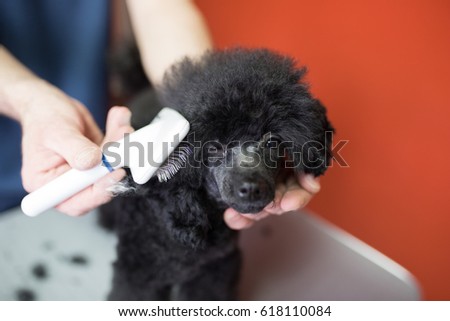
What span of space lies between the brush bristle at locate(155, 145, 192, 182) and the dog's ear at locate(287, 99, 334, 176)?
14 centimetres

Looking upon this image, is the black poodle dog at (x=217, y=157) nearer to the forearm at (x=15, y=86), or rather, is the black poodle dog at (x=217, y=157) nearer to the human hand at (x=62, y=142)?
the human hand at (x=62, y=142)

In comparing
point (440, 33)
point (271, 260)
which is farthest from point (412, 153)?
point (271, 260)

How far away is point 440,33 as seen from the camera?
30.2 inches

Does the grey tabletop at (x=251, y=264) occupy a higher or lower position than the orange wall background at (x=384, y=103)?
lower

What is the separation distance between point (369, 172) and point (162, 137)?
0.63 meters

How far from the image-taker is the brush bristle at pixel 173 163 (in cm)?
50

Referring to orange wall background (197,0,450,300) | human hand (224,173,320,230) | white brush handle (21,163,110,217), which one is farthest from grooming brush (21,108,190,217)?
orange wall background (197,0,450,300)

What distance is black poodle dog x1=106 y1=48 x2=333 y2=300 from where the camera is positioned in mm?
482

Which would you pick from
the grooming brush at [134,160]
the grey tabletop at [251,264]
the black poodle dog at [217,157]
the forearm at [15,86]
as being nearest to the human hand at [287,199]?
the black poodle dog at [217,157]

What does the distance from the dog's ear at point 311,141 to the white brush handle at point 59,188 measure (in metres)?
0.24

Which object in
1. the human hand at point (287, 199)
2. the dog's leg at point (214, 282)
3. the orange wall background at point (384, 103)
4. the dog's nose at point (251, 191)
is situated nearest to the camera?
the dog's nose at point (251, 191)

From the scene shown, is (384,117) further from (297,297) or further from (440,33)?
(297,297)

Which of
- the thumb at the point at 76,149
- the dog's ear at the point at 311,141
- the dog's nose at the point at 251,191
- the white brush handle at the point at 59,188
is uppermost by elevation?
the dog's ear at the point at 311,141

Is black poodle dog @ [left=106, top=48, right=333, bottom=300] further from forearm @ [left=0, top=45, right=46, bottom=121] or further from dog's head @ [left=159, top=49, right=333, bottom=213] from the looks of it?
forearm @ [left=0, top=45, right=46, bottom=121]
